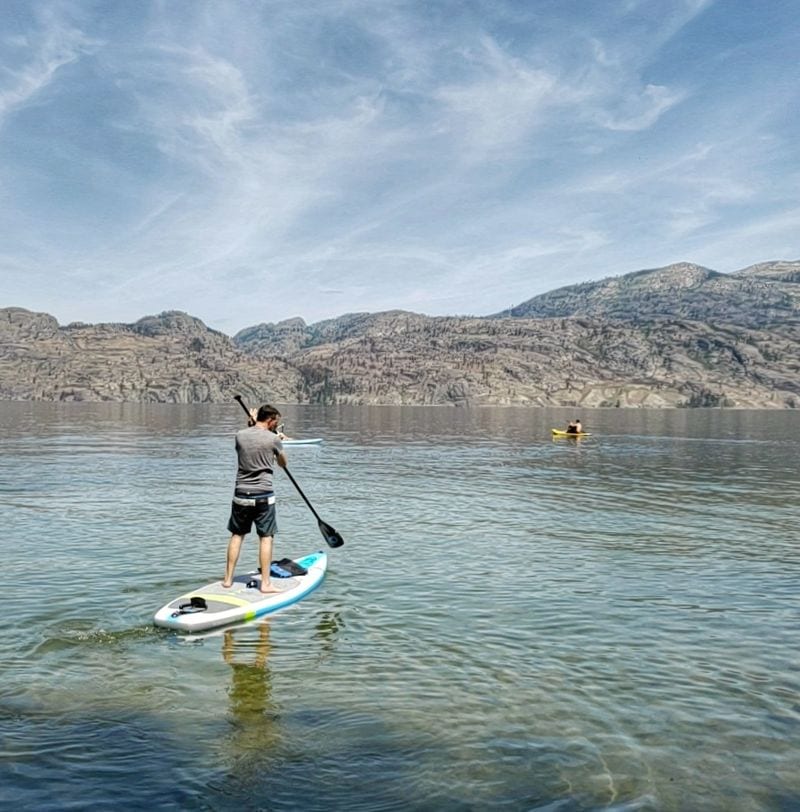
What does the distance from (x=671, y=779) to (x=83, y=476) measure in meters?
41.5

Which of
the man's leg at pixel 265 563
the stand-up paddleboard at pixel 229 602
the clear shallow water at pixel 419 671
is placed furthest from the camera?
the man's leg at pixel 265 563

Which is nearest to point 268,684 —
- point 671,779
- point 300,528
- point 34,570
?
point 671,779

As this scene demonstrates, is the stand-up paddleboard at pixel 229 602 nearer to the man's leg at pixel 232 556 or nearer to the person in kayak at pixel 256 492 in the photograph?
Answer: the man's leg at pixel 232 556

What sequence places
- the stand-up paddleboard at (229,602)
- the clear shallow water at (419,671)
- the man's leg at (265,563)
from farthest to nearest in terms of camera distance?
1. the man's leg at (265,563)
2. the stand-up paddleboard at (229,602)
3. the clear shallow water at (419,671)

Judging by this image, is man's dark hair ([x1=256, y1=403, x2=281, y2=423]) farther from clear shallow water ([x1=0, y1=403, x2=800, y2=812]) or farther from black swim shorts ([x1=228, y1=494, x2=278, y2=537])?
clear shallow water ([x1=0, y1=403, x2=800, y2=812])

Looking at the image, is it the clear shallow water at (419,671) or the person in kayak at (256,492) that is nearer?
the clear shallow water at (419,671)

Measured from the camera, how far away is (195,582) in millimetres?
18703

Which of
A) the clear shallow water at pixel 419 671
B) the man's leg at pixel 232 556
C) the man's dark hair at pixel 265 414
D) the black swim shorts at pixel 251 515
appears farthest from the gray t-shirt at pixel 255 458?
the clear shallow water at pixel 419 671

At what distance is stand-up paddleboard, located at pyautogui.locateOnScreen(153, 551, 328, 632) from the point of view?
1466 centimetres

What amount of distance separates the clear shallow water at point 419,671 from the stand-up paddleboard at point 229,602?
40 cm

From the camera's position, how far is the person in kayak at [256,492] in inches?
648

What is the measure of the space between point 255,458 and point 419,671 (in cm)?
620

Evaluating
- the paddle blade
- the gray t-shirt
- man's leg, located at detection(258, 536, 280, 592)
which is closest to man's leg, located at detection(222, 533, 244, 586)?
man's leg, located at detection(258, 536, 280, 592)

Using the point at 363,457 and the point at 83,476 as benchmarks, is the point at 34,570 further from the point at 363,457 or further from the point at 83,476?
the point at 363,457
